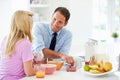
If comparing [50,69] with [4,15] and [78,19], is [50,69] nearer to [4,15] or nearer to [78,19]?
[4,15]

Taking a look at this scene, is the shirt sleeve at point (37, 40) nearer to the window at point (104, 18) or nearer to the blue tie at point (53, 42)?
the blue tie at point (53, 42)

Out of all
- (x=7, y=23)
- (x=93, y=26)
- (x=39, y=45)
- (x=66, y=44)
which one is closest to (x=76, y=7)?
(x=93, y=26)

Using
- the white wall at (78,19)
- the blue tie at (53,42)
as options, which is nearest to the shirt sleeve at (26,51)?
the blue tie at (53,42)

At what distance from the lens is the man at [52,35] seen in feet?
7.85

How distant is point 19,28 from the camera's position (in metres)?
1.93

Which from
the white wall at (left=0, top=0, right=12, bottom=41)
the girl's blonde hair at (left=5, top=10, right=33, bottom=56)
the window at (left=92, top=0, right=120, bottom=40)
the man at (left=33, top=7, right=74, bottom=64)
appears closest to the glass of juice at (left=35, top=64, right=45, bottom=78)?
the girl's blonde hair at (left=5, top=10, right=33, bottom=56)

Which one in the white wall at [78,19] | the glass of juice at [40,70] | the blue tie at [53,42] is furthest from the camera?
the white wall at [78,19]

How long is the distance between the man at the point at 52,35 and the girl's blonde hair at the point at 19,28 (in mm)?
426

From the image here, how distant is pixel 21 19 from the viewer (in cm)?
195

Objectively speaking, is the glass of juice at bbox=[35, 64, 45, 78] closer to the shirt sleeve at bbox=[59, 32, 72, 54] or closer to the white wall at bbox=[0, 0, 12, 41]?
the shirt sleeve at bbox=[59, 32, 72, 54]

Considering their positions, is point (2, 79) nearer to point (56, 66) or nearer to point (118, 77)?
point (56, 66)

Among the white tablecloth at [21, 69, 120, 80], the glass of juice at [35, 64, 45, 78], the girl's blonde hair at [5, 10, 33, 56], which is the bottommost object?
the white tablecloth at [21, 69, 120, 80]

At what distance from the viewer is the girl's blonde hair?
1.91m

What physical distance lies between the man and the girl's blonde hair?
0.43 m
